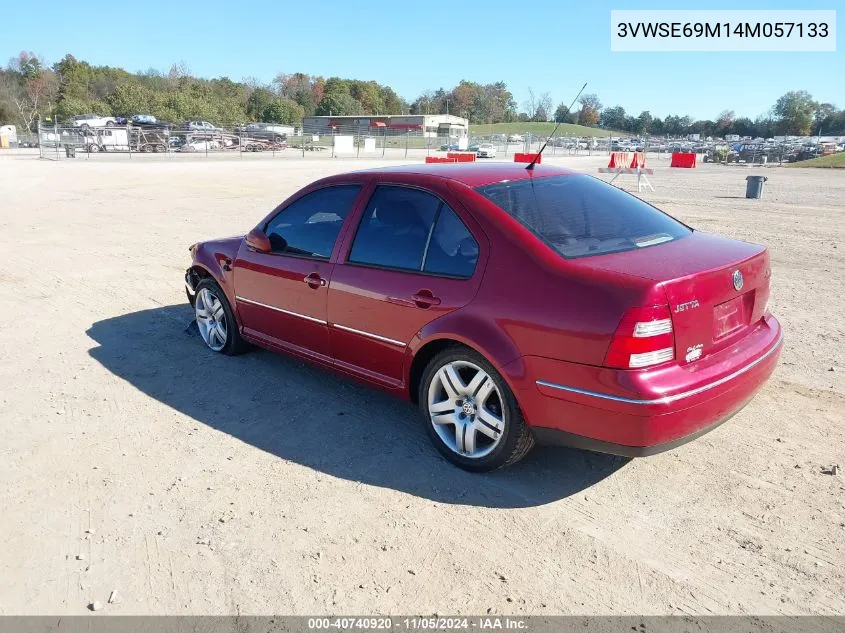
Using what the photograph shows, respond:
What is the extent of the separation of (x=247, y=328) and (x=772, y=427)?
3.75m

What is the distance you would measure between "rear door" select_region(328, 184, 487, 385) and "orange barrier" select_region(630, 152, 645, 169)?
18374 mm

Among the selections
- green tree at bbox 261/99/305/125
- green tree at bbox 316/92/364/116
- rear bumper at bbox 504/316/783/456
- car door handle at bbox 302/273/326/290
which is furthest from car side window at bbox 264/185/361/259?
green tree at bbox 316/92/364/116

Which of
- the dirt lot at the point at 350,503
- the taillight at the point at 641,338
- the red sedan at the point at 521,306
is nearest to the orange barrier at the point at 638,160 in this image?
the dirt lot at the point at 350,503

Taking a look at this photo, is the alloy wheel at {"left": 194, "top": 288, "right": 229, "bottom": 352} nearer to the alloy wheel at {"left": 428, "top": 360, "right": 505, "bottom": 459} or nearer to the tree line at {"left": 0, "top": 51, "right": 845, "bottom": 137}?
the alloy wheel at {"left": 428, "top": 360, "right": 505, "bottom": 459}

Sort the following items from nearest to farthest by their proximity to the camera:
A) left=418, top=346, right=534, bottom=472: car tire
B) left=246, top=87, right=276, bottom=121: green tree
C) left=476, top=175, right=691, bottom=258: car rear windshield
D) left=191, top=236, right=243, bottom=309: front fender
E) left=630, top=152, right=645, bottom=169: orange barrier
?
left=418, top=346, right=534, bottom=472: car tire
left=476, top=175, right=691, bottom=258: car rear windshield
left=191, top=236, right=243, bottom=309: front fender
left=630, top=152, right=645, bottom=169: orange barrier
left=246, top=87, right=276, bottom=121: green tree

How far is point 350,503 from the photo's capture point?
11.2 ft

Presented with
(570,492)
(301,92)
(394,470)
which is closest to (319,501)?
(394,470)

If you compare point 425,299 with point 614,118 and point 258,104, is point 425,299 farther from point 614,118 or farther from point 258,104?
point 614,118

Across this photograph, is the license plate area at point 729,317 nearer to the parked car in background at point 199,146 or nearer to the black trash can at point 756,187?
the black trash can at point 756,187

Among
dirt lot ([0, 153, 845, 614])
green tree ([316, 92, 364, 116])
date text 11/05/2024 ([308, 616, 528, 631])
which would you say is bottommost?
date text 11/05/2024 ([308, 616, 528, 631])

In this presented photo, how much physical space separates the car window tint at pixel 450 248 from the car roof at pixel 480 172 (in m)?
0.26

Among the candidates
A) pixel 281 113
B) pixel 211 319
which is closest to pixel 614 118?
pixel 281 113

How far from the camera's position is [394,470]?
372cm

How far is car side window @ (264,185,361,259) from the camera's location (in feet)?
14.4
